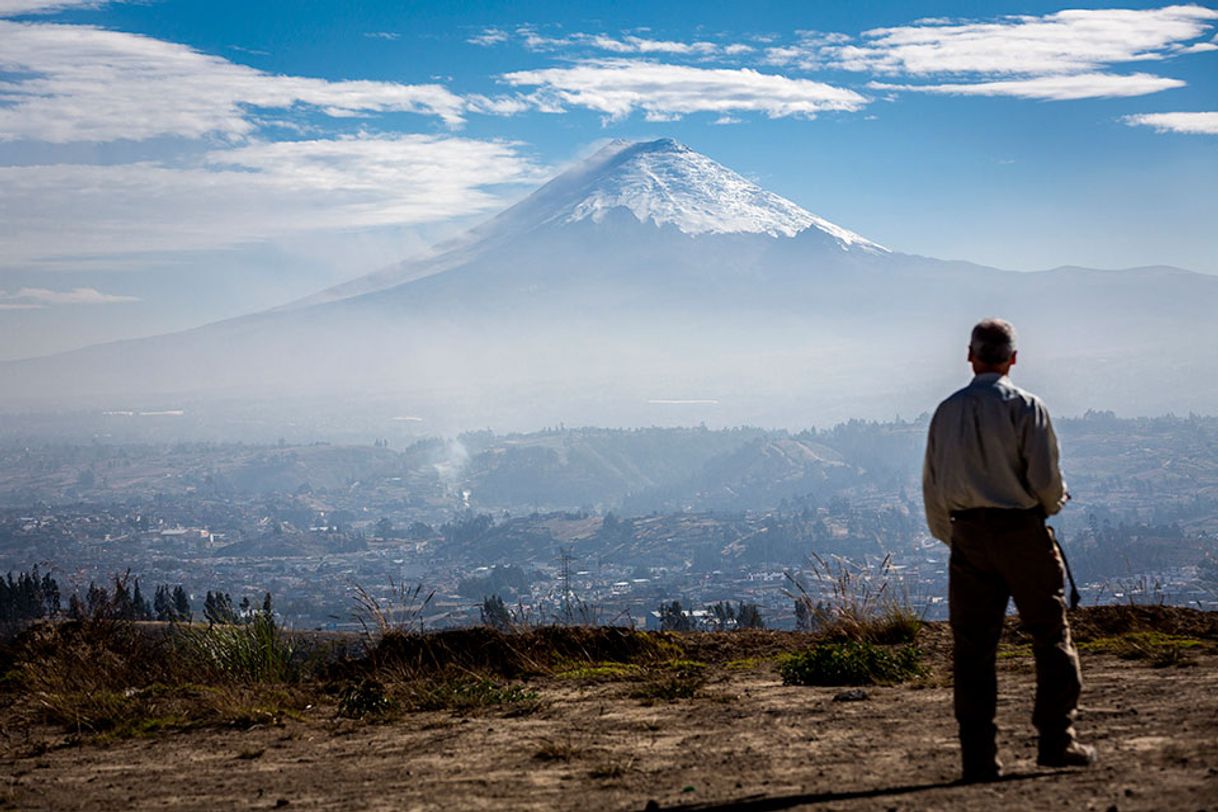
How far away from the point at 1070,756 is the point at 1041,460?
1373 millimetres

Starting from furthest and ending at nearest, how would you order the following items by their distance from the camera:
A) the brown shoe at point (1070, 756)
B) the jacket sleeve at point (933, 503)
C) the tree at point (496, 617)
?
the tree at point (496, 617) → the jacket sleeve at point (933, 503) → the brown shoe at point (1070, 756)

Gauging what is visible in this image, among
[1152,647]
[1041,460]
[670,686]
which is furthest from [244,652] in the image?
[1152,647]

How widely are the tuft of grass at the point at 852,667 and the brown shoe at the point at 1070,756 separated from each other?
9.71 feet

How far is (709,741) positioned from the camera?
7.11m

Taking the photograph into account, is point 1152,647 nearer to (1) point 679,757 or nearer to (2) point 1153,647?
(2) point 1153,647

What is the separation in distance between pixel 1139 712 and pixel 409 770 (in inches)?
163

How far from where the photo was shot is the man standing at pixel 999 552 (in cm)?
564

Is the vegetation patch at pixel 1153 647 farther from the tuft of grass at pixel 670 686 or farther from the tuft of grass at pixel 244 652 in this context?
the tuft of grass at pixel 244 652

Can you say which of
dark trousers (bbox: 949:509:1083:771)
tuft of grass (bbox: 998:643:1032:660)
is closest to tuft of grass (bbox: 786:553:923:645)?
tuft of grass (bbox: 998:643:1032:660)

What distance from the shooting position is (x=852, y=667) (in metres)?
8.82

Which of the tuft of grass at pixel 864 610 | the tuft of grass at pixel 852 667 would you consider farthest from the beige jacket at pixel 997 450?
the tuft of grass at pixel 864 610

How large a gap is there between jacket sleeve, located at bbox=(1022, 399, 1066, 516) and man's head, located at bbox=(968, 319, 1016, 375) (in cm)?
29

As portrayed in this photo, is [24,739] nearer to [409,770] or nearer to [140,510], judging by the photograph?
[409,770]

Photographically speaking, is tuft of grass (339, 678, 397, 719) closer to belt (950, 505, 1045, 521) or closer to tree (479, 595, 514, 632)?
tree (479, 595, 514, 632)
